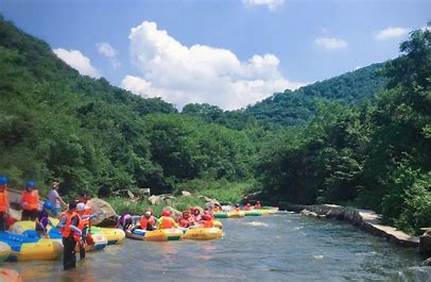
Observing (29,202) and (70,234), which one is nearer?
(70,234)

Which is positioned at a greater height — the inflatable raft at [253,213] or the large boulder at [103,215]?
the large boulder at [103,215]

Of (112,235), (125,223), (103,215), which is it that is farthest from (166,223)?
(112,235)

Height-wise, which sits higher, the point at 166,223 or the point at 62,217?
the point at 62,217

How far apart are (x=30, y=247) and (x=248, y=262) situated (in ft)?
19.2

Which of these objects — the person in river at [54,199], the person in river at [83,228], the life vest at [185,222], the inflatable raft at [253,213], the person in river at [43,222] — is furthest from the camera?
the inflatable raft at [253,213]

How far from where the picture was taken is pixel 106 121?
1980 inches

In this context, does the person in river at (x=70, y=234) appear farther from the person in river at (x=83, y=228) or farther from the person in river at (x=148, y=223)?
the person in river at (x=148, y=223)

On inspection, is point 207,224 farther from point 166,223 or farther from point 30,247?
point 30,247

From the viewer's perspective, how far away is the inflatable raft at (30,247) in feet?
44.0

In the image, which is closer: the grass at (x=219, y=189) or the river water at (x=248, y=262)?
the river water at (x=248, y=262)

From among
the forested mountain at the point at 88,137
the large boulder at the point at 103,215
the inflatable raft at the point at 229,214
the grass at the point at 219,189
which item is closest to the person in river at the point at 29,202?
the large boulder at the point at 103,215

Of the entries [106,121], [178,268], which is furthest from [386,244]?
[106,121]

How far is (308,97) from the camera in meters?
125

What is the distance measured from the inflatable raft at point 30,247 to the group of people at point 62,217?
0.55 metres
